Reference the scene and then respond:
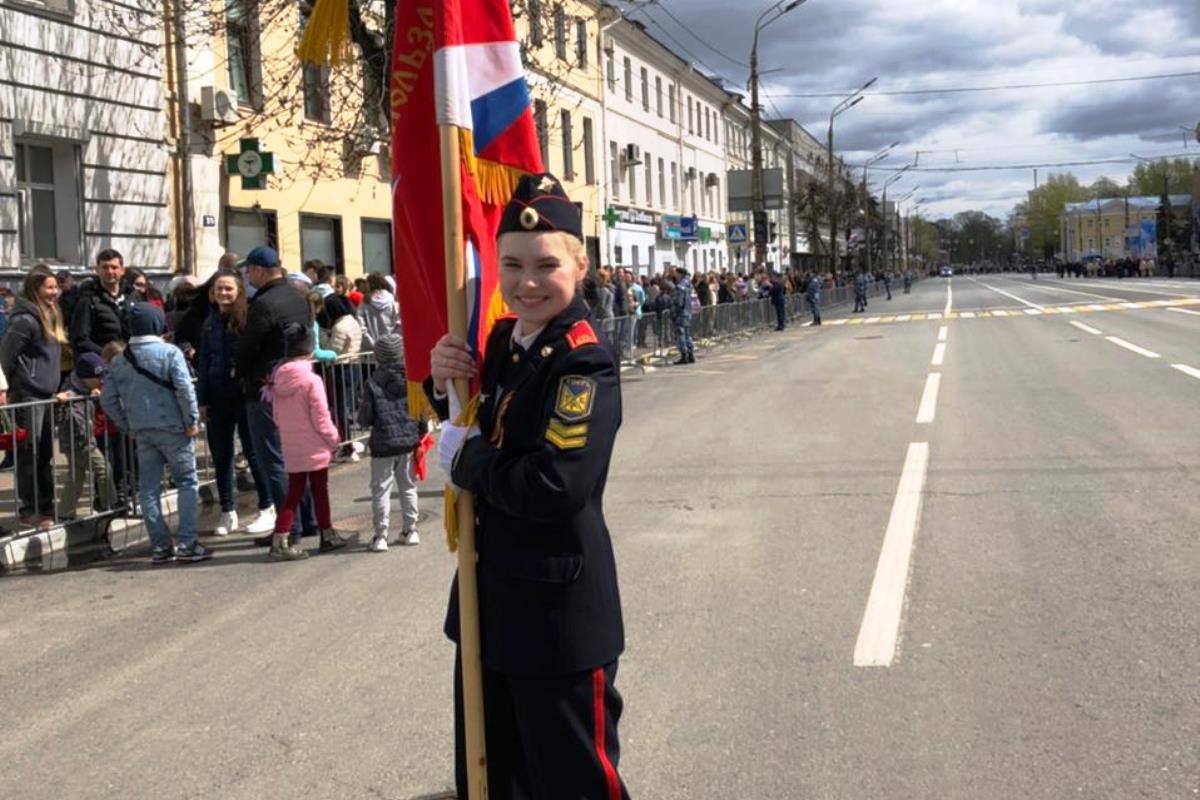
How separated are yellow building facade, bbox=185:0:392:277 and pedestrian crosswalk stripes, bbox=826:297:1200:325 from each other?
17.3m

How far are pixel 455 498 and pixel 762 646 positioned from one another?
266 centimetres

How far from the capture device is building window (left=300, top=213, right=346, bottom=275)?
21.6 metres

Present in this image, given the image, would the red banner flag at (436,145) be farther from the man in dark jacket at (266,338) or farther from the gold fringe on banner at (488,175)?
the man in dark jacket at (266,338)

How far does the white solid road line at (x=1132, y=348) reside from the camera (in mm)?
17566

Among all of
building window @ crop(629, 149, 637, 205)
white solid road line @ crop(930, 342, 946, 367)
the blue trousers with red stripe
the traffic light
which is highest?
building window @ crop(629, 149, 637, 205)

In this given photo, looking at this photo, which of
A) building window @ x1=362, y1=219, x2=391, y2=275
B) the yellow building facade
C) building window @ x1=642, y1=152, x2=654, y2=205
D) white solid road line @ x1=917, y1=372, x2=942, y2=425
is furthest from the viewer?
building window @ x1=642, y1=152, x2=654, y2=205

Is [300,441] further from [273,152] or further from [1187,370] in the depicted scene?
[273,152]

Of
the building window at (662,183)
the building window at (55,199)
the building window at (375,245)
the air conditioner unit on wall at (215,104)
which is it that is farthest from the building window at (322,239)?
the building window at (662,183)

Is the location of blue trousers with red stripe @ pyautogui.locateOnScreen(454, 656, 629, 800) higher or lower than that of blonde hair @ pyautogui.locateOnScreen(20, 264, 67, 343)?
lower

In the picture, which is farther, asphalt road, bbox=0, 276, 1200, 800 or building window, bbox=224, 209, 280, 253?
building window, bbox=224, 209, 280, 253

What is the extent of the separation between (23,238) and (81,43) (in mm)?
3070

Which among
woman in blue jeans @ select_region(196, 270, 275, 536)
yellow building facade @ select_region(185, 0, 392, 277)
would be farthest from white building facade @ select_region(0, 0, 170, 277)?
woman in blue jeans @ select_region(196, 270, 275, 536)

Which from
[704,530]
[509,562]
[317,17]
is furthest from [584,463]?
[704,530]

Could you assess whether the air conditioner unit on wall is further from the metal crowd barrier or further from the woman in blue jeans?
the woman in blue jeans
